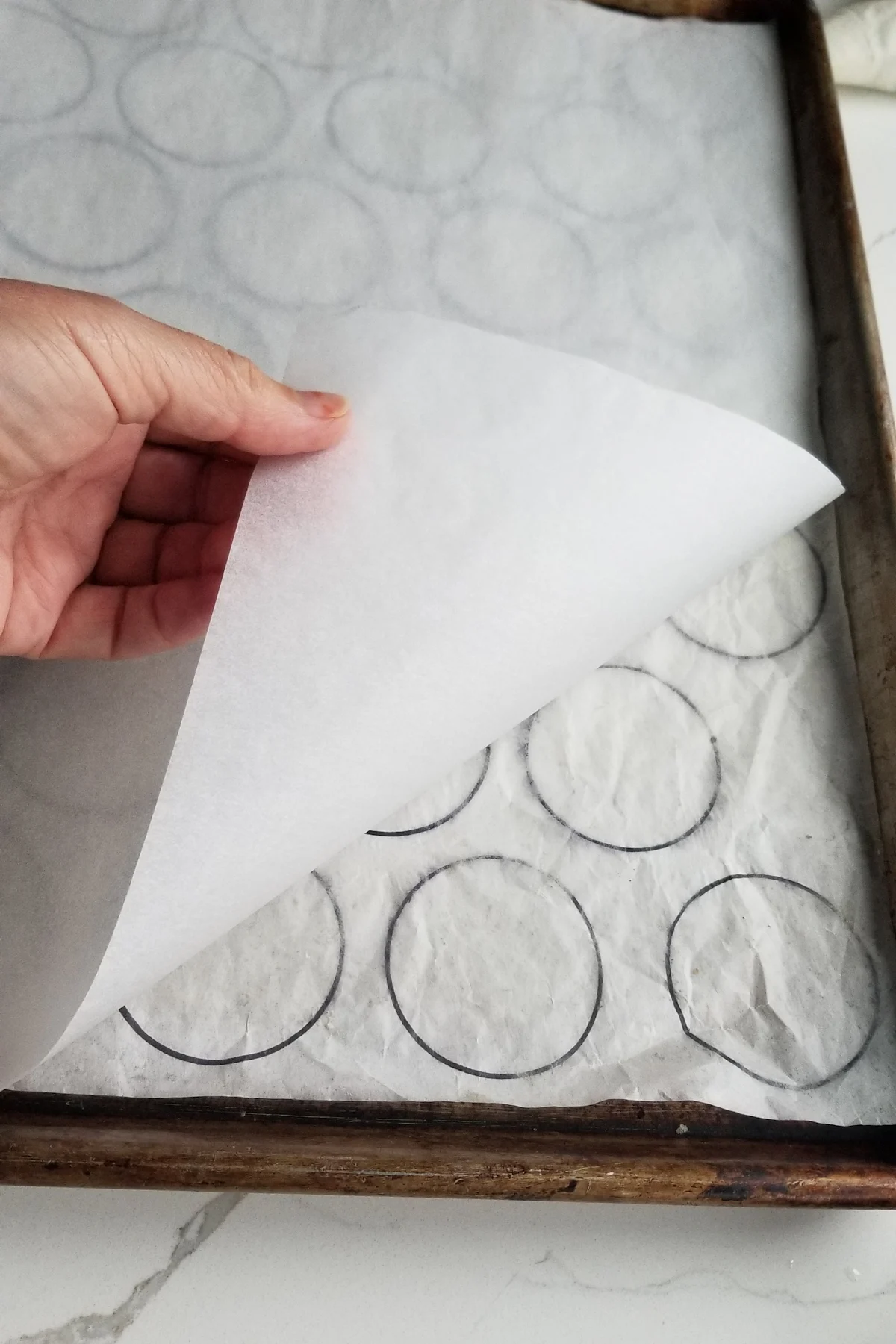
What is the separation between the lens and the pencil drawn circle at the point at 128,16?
1.81 feet

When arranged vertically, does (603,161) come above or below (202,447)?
above

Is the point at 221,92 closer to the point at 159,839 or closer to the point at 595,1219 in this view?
the point at 159,839

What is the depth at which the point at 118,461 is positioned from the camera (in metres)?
0.41

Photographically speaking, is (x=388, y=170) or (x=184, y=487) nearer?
(x=184, y=487)

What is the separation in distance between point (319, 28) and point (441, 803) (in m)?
0.44

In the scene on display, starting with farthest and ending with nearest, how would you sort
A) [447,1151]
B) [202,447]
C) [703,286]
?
[703,286] → [202,447] → [447,1151]

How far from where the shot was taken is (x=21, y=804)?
0.37m

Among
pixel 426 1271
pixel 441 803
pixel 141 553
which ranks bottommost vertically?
pixel 426 1271

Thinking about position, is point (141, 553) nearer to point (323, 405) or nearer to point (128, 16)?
point (323, 405)

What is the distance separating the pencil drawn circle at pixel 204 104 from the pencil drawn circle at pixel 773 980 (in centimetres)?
43

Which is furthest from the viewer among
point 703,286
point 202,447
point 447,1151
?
point 703,286

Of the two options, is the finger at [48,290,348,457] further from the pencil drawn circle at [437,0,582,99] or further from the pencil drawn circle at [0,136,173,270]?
the pencil drawn circle at [437,0,582,99]

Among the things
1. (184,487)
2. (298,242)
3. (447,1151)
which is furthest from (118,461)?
(447,1151)

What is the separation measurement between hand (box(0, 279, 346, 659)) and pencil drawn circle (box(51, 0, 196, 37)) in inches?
11.3
